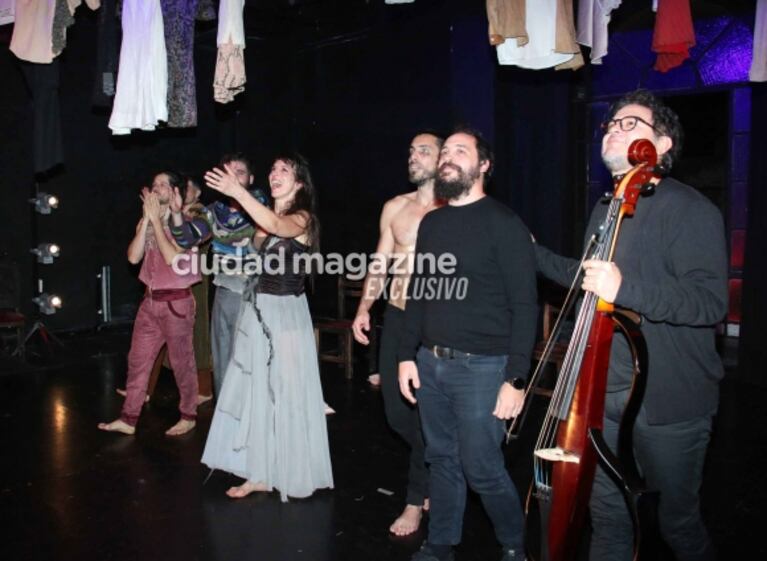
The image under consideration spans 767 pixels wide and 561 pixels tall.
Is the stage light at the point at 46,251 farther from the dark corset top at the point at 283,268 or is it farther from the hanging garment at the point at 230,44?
the dark corset top at the point at 283,268

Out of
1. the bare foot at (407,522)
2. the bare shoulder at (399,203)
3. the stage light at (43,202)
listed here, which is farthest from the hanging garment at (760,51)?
the stage light at (43,202)

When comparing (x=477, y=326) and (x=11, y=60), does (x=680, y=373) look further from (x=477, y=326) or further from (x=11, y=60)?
(x=11, y=60)

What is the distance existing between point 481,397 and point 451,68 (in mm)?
4509

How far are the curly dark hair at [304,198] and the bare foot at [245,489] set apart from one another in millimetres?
1267

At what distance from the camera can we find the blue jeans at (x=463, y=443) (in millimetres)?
2838

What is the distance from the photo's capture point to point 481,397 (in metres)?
2.84

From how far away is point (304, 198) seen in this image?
3904 mm

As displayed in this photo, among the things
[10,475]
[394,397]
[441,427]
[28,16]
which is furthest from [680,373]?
[28,16]

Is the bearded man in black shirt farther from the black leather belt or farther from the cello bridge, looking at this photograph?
the cello bridge

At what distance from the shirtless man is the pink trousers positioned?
1665 mm

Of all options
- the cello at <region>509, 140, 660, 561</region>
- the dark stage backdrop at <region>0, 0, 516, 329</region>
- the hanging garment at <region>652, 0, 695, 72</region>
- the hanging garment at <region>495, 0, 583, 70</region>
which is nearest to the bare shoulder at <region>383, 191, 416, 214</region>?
the hanging garment at <region>495, 0, 583, 70</region>

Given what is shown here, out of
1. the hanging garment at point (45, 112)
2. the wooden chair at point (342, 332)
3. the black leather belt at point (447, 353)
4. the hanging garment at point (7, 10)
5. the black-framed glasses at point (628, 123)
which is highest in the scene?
the hanging garment at point (7, 10)

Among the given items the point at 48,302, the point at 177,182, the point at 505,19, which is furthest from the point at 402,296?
the point at 48,302

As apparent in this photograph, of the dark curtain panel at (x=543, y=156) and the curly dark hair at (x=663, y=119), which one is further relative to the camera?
the dark curtain panel at (x=543, y=156)
